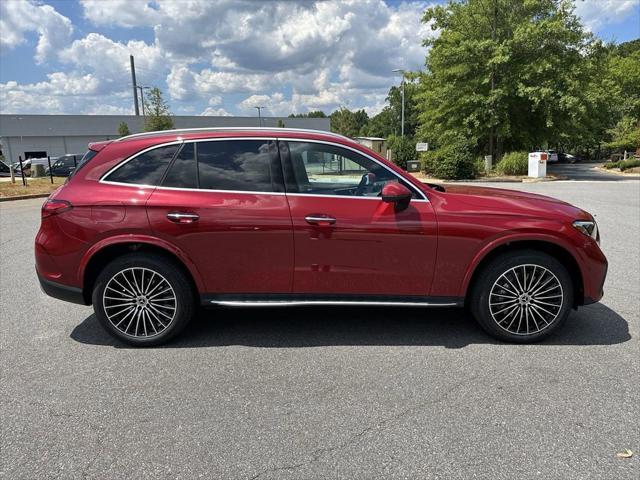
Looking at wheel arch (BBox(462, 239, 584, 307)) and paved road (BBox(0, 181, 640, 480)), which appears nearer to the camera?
paved road (BBox(0, 181, 640, 480))

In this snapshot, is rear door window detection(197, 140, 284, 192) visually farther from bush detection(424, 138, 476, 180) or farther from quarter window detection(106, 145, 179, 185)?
bush detection(424, 138, 476, 180)

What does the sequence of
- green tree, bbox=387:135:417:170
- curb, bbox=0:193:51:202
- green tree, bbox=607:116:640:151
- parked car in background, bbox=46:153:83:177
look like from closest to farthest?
curb, bbox=0:193:51:202 < parked car in background, bbox=46:153:83:177 < green tree, bbox=387:135:417:170 < green tree, bbox=607:116:640:151

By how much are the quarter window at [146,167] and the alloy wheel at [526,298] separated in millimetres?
2896

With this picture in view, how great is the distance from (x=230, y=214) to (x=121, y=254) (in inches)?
39.7

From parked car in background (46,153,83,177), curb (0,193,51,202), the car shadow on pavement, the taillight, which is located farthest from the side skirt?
parked car in background (46,153,83,177)

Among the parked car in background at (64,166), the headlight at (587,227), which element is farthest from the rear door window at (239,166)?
the parked car in background at (64,166)

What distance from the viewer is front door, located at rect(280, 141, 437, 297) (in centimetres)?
369

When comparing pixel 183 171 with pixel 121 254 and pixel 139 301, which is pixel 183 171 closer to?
pixel 121 254

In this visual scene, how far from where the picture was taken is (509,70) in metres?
25.2

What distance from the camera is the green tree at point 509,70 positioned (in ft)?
79.2

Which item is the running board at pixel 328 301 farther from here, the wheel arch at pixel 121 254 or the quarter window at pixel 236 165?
the quarter window at pixel 236 165

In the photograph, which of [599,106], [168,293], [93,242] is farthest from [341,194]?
[599,106]

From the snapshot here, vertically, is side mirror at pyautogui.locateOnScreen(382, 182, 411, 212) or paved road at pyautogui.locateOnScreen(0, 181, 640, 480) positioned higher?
side mirror at pyautogui.locateOnScreen(382, 182, 411, 212)

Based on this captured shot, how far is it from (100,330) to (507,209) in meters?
3.76
